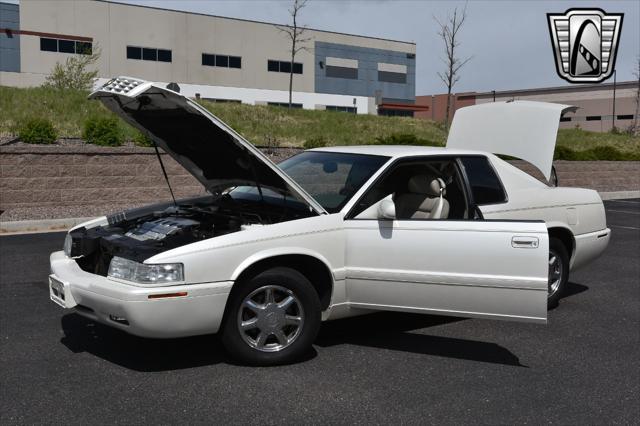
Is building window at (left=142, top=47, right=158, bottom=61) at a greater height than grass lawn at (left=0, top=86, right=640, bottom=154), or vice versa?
building window at (left=142, top=47, right=158, bottom=61)

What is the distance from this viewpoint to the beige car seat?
5695 millimetres

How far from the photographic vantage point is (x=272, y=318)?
471 cm

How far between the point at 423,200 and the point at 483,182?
0.71 metres

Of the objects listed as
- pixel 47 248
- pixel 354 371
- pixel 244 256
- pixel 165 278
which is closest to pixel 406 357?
pixel 354 371

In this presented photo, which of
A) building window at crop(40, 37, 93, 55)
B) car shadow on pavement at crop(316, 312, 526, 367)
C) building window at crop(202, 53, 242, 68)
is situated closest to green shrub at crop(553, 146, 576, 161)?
car shadow on pavement at crop(316, 312, 526, 367)

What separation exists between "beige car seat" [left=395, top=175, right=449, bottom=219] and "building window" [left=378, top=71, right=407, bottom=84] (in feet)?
200

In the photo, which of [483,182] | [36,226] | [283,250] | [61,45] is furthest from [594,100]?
[283,250]

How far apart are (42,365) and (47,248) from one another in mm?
5445

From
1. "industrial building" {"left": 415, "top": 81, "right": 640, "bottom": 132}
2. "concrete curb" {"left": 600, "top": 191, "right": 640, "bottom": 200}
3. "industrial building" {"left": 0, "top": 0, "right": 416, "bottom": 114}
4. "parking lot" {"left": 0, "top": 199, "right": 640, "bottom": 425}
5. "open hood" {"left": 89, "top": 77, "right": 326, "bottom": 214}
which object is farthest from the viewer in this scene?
"industrial building" {"left": 415, "top": 81, "right": 640, "bottom": 132}

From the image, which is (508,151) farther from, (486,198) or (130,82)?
(130,82)

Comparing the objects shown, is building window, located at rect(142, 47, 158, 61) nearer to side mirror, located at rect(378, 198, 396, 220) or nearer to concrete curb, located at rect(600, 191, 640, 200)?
concrete curb, located at rect(600, 191, 640, 200)

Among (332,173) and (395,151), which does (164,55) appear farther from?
(395,151)

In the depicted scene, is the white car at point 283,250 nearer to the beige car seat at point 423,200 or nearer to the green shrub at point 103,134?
the beige car seat at point 423,200

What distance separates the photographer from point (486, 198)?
6066 mm
